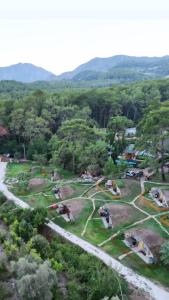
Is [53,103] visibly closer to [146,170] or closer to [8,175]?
[8,175]

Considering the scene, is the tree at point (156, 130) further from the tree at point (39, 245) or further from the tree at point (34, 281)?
the tree at point (34, 281)

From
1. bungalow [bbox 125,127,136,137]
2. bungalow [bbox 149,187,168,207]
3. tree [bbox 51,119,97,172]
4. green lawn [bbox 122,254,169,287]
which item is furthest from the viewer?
bungalow [bbox 125,127,136,137]

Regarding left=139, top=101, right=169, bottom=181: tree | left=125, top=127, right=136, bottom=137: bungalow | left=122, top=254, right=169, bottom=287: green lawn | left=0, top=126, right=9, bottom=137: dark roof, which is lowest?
left=122, top=254, right=169, bottom=287: green lawn

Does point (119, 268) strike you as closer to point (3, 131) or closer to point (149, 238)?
point (149, 238)

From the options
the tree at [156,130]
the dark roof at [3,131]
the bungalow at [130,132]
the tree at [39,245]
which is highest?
the tree at [156,130]

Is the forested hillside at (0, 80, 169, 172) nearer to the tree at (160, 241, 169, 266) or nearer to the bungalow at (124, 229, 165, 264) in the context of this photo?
the bungalow at (124, 229, 165, 264)

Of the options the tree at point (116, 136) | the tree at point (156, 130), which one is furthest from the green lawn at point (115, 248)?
the tree at point (116, 136)

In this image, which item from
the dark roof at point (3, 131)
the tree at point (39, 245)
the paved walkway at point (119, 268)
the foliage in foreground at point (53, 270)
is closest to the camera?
the foliage in foreground at point (53, 270)

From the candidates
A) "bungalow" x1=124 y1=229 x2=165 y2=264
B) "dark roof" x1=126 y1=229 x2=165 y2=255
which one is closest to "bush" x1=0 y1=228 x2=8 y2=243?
"bungalow" x1=124 y1=229 x2=165 y2=264

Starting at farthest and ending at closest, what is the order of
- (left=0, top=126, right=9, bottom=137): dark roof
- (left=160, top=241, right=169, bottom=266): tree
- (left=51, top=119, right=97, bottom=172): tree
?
(left=0, top=126, right=9, bottom=137): dark roof
(left=51, top=119, right=97, bottom=172): tree
(left=160, top=241, right=169, bottom=266): tree
